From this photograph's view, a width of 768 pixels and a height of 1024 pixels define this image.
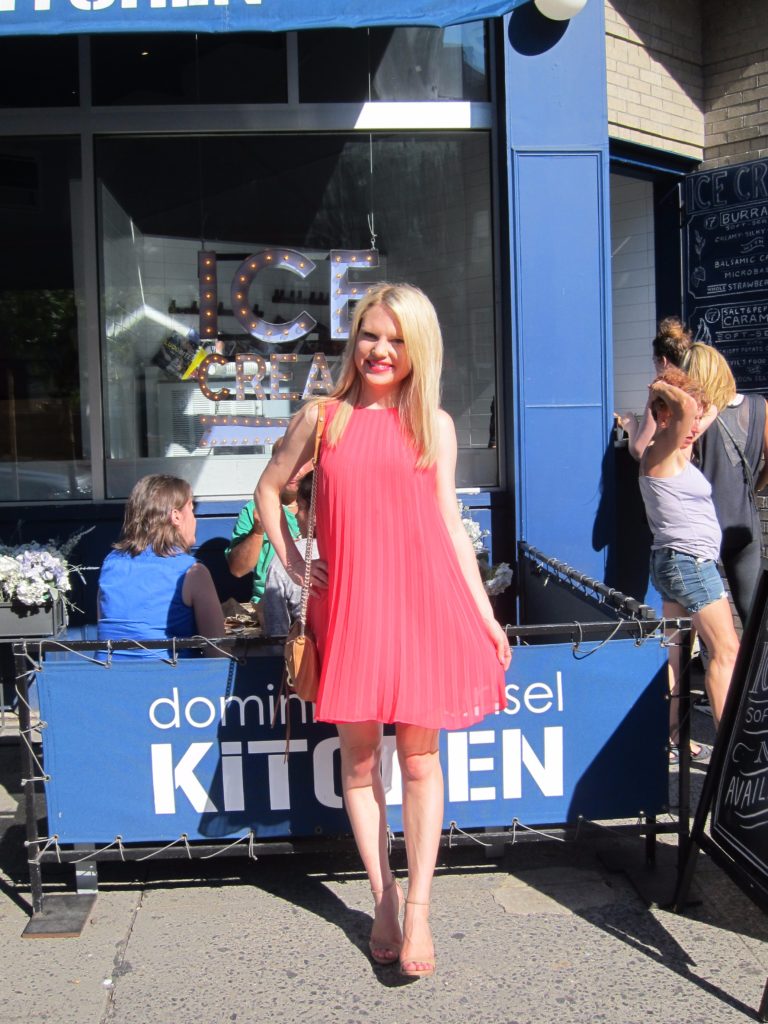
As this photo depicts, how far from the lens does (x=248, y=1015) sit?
285 cm

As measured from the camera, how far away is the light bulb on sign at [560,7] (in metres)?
5.38

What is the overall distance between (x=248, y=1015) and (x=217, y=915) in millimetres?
614

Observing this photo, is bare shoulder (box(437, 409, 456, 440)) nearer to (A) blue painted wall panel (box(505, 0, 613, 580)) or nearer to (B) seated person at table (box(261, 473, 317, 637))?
(B) seated person at table (box(261, 473, 317, 637))

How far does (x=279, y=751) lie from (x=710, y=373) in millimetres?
2525

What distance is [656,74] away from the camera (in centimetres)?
677

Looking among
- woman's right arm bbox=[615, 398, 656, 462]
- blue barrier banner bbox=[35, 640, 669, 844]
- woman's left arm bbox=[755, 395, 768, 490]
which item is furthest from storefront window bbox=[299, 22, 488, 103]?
blue barrier banner bbox=[35, 640, 669, 844]

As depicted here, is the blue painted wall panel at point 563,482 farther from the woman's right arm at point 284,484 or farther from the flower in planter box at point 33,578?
the woman's right arm at point 284,484

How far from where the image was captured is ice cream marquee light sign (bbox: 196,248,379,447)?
20.1 feet

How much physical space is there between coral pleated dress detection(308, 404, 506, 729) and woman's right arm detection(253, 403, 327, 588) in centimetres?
12

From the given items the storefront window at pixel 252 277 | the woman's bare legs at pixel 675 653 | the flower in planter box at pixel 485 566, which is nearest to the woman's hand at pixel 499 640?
the woman's bare legs at pixel 675 653

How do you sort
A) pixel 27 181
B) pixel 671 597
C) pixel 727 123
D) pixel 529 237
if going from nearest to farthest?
pixel 671 597 < pixel 529 237 < pixel 27 181 < pixel 727 123

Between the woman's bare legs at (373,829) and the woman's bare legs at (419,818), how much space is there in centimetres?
A: 7

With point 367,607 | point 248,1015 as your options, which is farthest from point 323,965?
point 367,607

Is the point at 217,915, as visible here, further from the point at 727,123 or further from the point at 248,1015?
the point at 727,123
